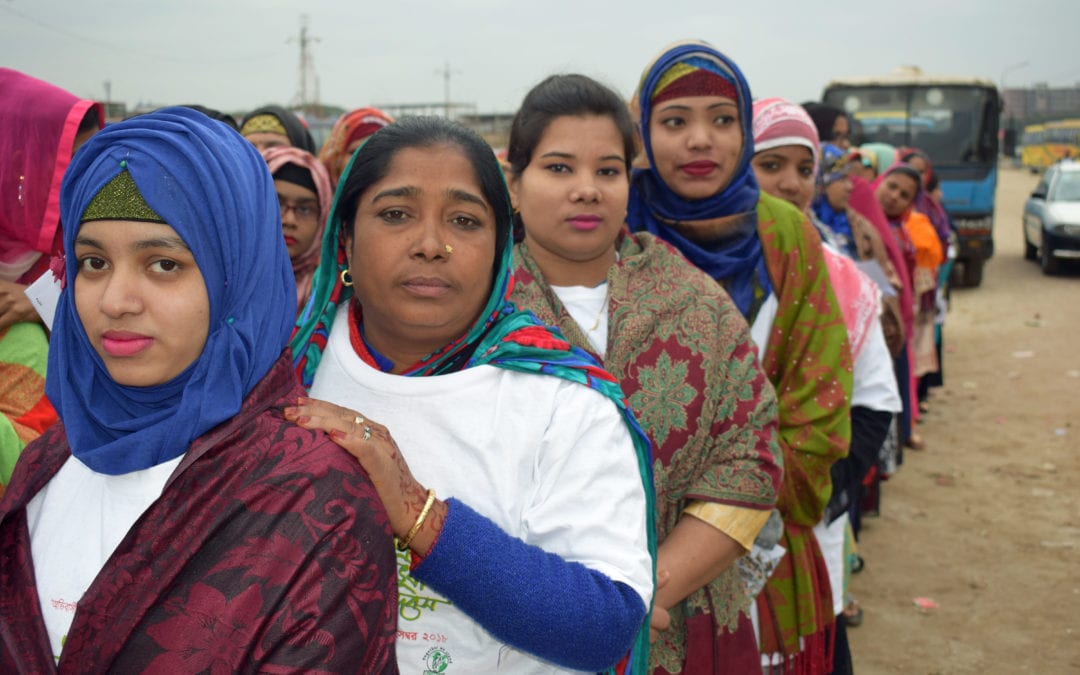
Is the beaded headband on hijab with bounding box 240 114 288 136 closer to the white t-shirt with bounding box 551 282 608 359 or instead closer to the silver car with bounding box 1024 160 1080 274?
the white t-shirt with bounding box 551 282 608 359

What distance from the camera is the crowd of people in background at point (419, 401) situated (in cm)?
124

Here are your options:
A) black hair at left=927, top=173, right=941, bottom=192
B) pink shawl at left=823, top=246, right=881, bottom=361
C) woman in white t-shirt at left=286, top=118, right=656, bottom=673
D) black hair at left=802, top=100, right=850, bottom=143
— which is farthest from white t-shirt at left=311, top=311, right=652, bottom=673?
black hair at left=927, top=173, right=941, bottom=192

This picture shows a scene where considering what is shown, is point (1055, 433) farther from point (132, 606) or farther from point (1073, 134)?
point (1073, 134)

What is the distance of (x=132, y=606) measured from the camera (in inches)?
47.8

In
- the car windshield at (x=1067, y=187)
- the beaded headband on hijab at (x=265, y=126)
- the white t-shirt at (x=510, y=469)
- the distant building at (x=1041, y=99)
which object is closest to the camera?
the white t-shirt at (x=510, y=469)

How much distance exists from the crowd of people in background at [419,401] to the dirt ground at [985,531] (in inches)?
86.6

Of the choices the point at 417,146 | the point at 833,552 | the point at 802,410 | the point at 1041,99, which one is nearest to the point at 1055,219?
the point at 833,552

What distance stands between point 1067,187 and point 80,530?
18.0 m

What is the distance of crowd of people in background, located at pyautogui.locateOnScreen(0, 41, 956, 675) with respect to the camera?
4.07ft

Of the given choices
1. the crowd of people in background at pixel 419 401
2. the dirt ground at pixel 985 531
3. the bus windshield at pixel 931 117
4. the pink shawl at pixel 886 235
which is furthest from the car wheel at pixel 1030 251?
the crowd of people in background at pixel 419 401

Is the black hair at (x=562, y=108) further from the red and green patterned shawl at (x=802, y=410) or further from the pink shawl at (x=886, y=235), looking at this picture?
the pink shawl at (x=886, y=235)

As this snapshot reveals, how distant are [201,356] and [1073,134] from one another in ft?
135

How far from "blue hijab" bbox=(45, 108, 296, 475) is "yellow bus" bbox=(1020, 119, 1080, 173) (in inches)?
1436

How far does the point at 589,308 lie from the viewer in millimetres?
2141
